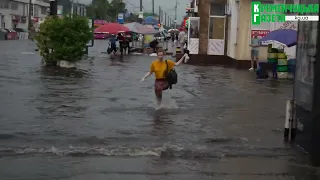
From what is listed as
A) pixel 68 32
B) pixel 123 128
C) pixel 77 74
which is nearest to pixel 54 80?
pixel 77 74

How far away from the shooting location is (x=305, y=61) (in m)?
8.90

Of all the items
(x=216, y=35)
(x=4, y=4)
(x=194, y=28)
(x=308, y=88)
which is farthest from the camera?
(x=4, y=4)

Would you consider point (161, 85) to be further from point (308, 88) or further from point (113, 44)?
point (113, 44)

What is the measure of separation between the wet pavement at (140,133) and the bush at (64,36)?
509cm

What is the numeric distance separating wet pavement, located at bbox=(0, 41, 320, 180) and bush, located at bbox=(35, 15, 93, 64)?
16.7ft

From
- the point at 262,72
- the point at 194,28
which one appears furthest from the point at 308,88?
the point at 194,28

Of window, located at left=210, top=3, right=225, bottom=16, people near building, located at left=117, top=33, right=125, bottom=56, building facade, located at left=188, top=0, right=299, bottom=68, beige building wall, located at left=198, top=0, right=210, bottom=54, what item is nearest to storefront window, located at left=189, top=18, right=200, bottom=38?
building facade, located at left=188, top=0, right=299, bottom=68

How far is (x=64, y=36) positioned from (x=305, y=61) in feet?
50.4

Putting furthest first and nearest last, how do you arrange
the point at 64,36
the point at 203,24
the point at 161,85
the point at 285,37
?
the point at 203,24 → the point at 64,36 → the point at 285,37 → the point at 161,85

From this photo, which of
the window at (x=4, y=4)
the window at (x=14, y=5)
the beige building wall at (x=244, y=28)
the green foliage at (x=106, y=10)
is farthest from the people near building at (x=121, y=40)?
the green foliage at (x=106, y=10)

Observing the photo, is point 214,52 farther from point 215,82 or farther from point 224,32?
point 215,82

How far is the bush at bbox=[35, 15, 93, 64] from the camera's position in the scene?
74.9 feet

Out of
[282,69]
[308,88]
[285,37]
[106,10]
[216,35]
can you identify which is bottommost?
[282,69]

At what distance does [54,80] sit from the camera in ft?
60.3
